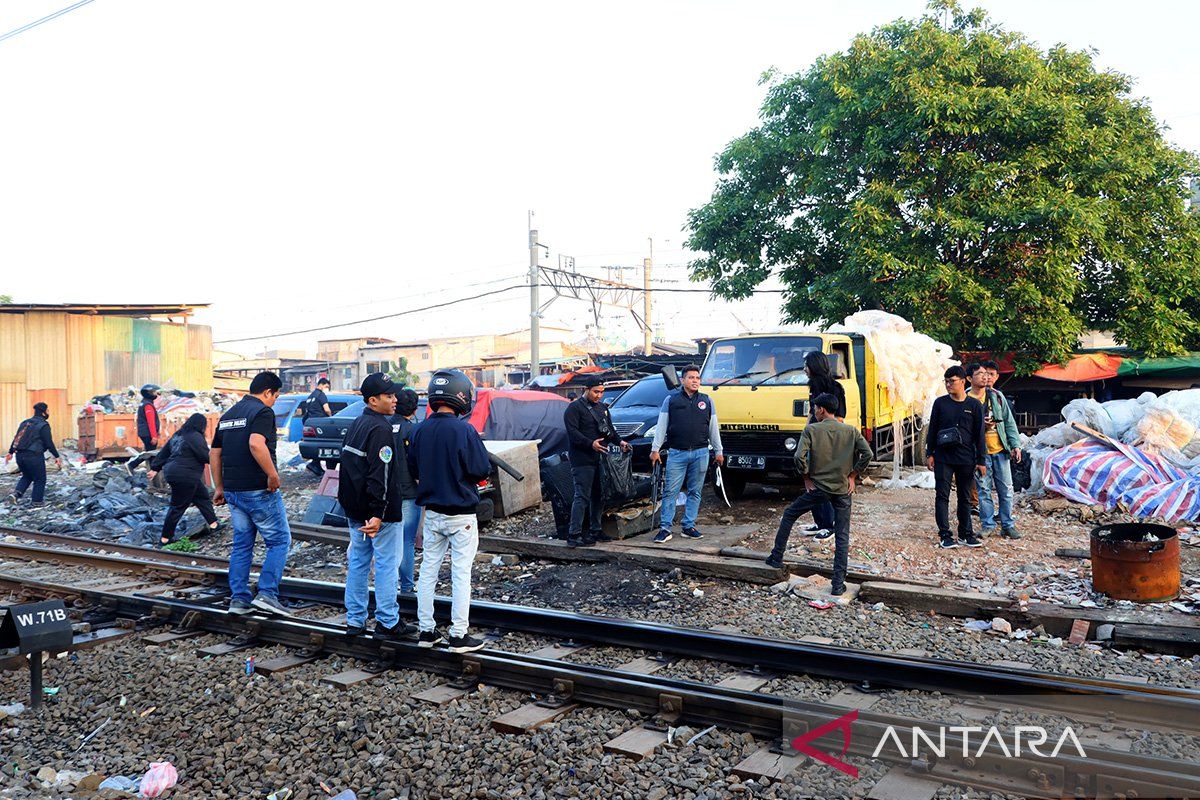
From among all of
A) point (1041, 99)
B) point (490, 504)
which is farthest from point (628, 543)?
point (1041, 99)

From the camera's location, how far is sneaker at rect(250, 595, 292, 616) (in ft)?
22.7

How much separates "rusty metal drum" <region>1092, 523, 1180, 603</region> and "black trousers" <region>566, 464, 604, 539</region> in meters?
4.69

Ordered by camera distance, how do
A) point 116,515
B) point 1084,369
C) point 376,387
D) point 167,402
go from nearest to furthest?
point 376,387 < point 116,515 < point 1084,369 < point 167,402

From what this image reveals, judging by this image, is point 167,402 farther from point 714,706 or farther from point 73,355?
point 714,706

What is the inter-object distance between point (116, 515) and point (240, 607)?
8.19m

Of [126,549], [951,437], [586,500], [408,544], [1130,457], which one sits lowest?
[126,549]

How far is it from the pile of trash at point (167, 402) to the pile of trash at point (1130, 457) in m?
18.4

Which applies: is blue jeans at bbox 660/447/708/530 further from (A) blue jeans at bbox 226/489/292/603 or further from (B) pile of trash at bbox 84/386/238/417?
(B) pile of trash at bbox 84/386/238/417

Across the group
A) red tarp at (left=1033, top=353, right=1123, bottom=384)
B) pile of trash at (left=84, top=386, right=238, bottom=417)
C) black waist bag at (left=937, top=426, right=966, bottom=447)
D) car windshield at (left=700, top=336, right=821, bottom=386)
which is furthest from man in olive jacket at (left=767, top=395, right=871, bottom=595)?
pile of trash at (left=84, top=386, right=238, bottom=417)

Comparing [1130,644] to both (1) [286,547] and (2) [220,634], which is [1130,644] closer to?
(1) [286,547]

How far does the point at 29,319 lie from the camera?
25.2 meters

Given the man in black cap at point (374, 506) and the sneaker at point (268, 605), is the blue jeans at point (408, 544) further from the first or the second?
the sneaker at point (268, 605)

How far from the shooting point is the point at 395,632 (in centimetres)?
605

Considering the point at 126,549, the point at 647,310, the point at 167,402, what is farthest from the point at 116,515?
the point at 647,310
